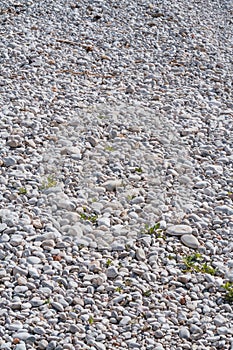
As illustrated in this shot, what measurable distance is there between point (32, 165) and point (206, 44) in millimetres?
3301

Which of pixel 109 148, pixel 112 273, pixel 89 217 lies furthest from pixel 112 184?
pixel 112 273

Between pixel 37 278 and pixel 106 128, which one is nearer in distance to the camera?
pixel 37 278

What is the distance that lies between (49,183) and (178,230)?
3.47 ft

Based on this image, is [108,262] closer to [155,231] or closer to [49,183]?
[155,231]

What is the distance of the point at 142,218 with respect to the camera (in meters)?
4.95

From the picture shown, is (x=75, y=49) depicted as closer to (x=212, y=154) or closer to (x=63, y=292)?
(x=212, y=154)

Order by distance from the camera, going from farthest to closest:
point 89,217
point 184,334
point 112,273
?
Result: point 89,217
point 112,273
point 184,334

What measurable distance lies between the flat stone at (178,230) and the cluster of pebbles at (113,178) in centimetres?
1

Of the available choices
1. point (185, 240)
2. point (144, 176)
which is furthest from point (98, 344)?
point (144, 176)

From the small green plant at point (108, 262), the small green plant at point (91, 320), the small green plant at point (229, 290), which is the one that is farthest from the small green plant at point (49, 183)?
the small green plant at point (229, 290)

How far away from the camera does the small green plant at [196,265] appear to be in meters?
4.52

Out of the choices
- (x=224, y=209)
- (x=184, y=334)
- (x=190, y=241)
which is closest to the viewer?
(x=184, y=334)

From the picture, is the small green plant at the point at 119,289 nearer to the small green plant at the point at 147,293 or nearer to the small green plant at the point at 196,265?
the small green plant at the point at 147,293

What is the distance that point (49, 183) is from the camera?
5168 millimetres
